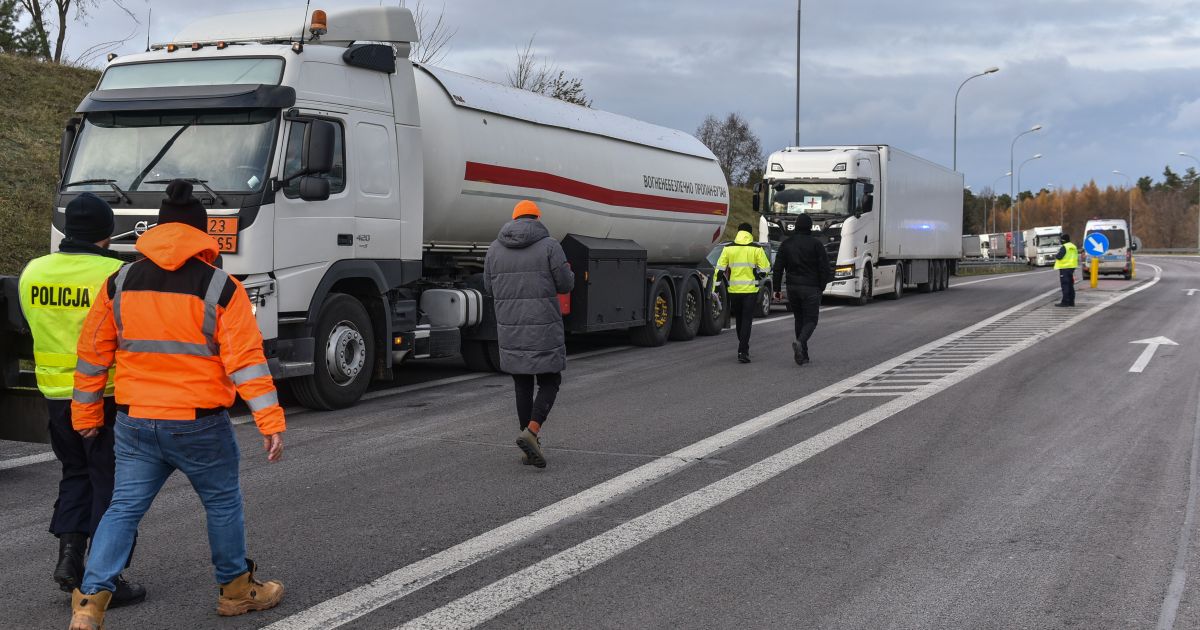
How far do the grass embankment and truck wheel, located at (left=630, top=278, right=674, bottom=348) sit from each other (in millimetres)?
10022

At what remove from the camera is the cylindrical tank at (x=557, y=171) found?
38.4ft

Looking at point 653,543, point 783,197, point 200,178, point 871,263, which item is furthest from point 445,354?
point 871,263

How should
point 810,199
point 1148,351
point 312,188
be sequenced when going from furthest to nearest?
point 810,199 → point 1148,351 → point 312,188

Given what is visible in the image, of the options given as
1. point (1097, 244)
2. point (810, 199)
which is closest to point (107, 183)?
point (810, 199)

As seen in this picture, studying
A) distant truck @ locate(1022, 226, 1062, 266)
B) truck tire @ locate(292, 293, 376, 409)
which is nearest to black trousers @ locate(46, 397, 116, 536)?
truck tire @ locate(292, 293, 376, 409)

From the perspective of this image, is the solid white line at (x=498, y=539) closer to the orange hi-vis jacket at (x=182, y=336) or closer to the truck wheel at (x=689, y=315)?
the orange hi-vis jacket at (x=182, y=336)

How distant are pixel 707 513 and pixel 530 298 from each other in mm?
2141

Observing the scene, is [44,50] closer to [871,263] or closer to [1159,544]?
[871,263]

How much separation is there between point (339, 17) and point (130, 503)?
7301 millimetres

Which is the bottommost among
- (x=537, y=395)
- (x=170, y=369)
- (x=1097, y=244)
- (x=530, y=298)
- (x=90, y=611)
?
(x=90, y=611)

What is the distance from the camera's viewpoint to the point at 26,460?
7.76 metres

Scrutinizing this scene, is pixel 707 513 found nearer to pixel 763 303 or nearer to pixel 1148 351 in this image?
pixel 1148 351

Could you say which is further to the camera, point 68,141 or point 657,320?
point 657,320

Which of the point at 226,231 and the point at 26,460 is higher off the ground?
the point at 226,231
